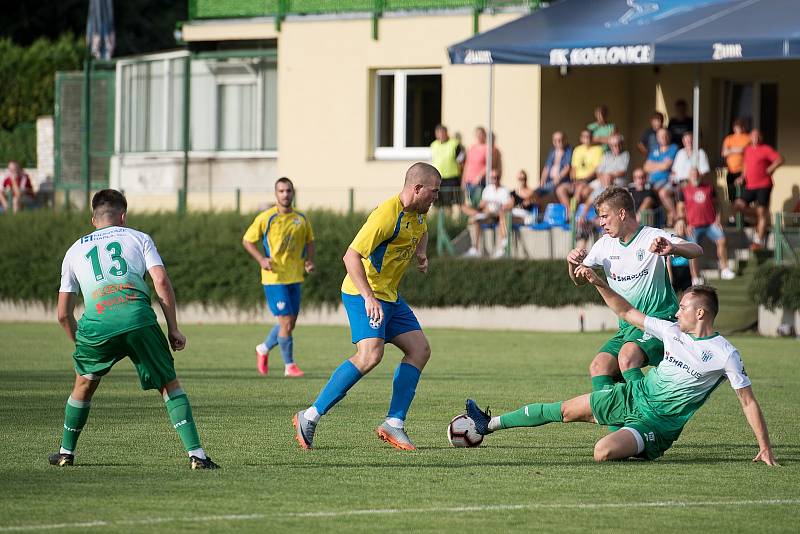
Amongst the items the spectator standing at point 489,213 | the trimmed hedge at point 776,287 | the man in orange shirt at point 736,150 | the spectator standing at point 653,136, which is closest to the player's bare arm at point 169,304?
the trimmed hedge at point 776,287

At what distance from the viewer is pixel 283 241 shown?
1670 centimetres

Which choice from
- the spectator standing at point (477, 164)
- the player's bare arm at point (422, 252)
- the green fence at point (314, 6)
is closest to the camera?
the player's bare arm at point (422, 252)

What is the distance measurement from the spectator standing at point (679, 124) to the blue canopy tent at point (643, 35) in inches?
43.6

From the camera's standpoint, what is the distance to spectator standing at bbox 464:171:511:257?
25500 mm

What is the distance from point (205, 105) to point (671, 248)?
25662 millimetres

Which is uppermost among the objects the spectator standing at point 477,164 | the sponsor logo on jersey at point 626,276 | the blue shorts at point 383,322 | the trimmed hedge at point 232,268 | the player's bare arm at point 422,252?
the spectator standing at point 477,164

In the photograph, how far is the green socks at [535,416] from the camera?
987 centimetres

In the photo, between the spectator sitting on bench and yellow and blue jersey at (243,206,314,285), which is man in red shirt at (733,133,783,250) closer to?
the spectator sitting on bench

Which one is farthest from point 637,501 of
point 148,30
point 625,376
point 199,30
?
point 148,30

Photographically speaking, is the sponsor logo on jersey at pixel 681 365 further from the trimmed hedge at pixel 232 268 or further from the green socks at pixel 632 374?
the trimmed hedge at pixel 232 268

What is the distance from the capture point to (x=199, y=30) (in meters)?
32.8

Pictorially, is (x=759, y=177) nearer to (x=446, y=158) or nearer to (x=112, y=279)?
(x=446, y=158)

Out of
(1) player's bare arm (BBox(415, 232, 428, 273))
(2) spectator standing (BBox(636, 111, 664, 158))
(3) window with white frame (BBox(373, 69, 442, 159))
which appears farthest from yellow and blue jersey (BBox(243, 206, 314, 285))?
(3) window with white frame (BBox(373, 69, 442, 159))

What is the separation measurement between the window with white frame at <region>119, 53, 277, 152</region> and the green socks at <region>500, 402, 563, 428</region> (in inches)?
934
